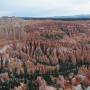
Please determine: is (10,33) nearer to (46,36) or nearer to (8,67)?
(46,36)

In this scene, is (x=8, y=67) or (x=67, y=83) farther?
(x=8, y=67)

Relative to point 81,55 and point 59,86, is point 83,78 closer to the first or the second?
point 59,86

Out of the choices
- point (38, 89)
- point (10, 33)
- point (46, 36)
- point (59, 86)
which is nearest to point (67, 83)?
point (59, 86)

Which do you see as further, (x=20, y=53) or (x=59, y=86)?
(x=20, y=53)

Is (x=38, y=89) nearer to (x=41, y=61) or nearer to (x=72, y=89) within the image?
(x=72, y=89)

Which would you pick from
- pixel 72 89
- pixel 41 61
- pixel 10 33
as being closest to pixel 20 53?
pixel 41 61

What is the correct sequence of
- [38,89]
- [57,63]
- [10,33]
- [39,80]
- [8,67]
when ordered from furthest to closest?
[10,33] → [57,63] → [8,67] → [39,80] → [38,89]

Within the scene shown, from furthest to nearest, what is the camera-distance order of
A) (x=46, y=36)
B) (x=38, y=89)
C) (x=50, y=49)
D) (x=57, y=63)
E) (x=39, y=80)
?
1. (x=46, y=36)
2. (x=50, y=49)
3. (x=57, y=63)
4. (x=39, y=80)
5. (x=38, y=89)

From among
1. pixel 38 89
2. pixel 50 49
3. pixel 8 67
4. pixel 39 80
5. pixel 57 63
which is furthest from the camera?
pixel 50 49

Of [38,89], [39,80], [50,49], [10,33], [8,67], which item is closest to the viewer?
[38,89]
